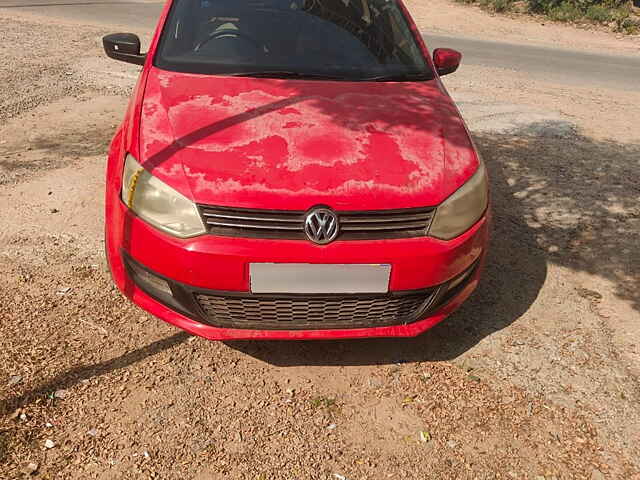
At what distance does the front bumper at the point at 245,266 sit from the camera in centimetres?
239

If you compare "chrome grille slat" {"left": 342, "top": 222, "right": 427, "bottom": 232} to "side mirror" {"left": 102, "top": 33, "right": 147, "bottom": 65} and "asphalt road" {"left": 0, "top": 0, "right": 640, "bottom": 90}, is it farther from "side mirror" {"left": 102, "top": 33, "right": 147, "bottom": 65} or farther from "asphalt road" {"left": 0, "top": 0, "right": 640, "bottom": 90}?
"asphalt road" {"left": 0, "top": 0, "right": 640, "bottom": 90}

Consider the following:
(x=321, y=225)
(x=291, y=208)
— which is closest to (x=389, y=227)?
(x=321, y=225)

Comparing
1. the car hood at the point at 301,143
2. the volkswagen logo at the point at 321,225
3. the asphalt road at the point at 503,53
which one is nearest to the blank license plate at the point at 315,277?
the volkswagen logo at the point at 321,225

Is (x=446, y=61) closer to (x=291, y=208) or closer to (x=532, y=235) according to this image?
(x=532, y=235)

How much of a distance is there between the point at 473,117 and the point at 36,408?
5856 mm

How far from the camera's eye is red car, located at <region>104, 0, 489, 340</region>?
7.90ft

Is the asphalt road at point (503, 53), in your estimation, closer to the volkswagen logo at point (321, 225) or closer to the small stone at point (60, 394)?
the volkswagen logo at point (321, 225)

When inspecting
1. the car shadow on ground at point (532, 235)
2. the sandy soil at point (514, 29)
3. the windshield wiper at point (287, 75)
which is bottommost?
the sandy soil at point (514, 29)

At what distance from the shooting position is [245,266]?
2389mm

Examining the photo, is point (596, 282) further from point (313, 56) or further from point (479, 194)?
point (313, 56)

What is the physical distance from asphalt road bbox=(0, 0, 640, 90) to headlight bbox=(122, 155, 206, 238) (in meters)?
8.81

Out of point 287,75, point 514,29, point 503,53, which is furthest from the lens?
point 514,29

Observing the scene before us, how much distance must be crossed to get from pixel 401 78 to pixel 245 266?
162 cm

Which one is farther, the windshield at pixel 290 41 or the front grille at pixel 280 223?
the windshield at pixel 290 41
